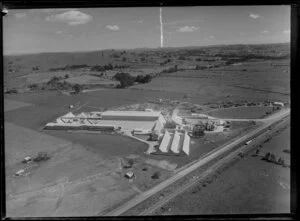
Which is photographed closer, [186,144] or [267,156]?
[186,144]

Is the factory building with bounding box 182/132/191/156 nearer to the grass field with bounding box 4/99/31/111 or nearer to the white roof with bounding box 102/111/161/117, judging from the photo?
the white roof with bounding box 102/111/161/117

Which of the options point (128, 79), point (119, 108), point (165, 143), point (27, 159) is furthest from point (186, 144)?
point (27, 159)

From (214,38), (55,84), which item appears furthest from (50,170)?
(214,38)

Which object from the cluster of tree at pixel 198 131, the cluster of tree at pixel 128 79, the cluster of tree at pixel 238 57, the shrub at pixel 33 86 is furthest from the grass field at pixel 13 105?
the cluster of tree at pixel 238 57

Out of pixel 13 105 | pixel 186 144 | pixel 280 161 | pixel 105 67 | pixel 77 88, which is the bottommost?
pixel 280 161

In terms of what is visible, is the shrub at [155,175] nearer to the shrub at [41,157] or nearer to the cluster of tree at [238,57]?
the shrub at [41,157]

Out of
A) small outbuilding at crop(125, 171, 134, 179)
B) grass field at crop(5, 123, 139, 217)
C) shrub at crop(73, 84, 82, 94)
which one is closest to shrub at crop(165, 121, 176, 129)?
grass field at crop(5, 123, 139, 217)

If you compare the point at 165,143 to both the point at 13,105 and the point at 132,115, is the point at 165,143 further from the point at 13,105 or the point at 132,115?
the point at 13,105
